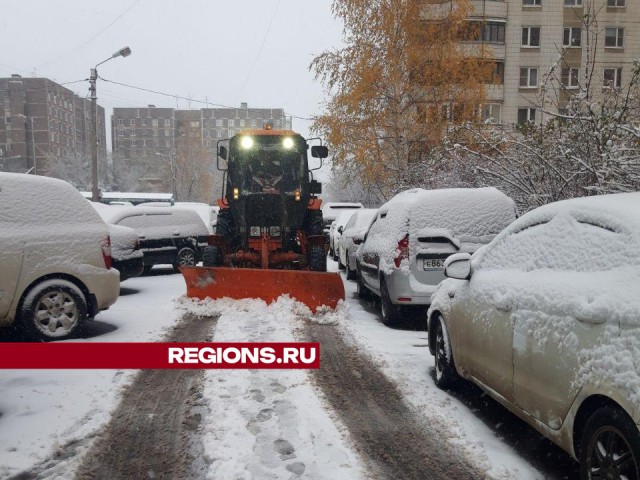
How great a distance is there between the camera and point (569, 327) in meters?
2.84

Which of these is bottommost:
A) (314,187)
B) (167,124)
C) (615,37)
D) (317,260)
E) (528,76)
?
(317,260)

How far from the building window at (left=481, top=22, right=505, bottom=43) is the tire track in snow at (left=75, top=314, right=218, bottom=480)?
3669cm

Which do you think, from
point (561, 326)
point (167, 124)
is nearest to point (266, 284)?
point (561, 326)

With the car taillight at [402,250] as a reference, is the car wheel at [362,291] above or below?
below

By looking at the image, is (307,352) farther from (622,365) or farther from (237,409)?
(622,365)

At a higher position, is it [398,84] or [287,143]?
[398,84]

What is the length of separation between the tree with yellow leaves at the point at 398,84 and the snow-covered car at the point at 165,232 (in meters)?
9.44

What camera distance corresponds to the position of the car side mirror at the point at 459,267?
14.4 feet

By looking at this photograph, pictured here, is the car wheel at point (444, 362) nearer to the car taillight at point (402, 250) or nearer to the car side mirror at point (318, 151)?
the car taillight at point (402, 250)

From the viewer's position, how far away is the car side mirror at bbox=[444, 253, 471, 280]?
173 inches

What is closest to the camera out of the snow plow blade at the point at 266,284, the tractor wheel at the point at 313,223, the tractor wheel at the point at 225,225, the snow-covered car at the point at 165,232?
the snow plow blade at the point at 266,284

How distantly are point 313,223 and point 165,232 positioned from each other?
4.61 meters

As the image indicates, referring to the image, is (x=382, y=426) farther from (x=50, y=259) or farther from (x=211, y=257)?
(x=211, y=257)

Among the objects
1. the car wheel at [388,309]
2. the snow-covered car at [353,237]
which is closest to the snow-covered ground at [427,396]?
the car wheel at [388,309]
